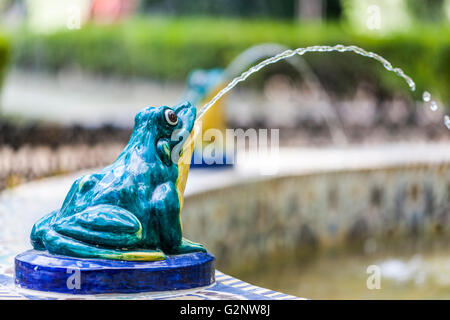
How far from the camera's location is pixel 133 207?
419cm

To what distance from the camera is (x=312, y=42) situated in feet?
66.3

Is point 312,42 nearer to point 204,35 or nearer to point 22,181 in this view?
point 204,35

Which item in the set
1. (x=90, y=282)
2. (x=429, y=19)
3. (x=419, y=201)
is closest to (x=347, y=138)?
(x=419, y=201)

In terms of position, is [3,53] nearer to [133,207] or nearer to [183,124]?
[183,124]

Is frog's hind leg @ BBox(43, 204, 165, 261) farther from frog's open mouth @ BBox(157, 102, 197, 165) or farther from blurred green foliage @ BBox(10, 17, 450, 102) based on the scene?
blurred green foliage @ BBox(10, 17, 450, 102)

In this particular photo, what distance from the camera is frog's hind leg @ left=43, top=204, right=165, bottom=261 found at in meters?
4.05

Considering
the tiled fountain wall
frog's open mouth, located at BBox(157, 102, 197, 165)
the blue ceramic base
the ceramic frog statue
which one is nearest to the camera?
the blue ceramic base

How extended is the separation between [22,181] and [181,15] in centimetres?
1814

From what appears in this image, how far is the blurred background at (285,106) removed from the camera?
8630 millimetres

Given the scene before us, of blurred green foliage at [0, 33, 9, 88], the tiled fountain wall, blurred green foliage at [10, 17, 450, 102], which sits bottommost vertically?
the tiled fountain wall

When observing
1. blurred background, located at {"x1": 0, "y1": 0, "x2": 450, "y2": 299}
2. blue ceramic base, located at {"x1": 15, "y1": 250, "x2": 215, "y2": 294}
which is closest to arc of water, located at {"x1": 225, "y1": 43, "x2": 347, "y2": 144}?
blurred background, located at {"x1": 0, "y1": 0, "x2": 450, "y2": 299}

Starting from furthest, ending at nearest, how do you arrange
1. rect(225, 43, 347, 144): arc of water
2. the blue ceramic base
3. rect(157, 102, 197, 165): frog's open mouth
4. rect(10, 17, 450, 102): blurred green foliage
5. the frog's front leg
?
rect(10, 17, 450, 102): blurred green foliage
rect(225, 43, 347, 144): arc of water
rect(157, 102, 197, 165): frog's open mouth
the frog's front leg
the blue ceramic base

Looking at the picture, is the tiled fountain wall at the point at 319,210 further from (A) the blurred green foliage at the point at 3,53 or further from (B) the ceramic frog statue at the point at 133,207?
(A) the blurred green foliage at the point at 3,53

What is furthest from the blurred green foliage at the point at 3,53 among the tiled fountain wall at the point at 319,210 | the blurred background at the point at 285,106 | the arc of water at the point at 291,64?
the arc of water at the point at 291,64
